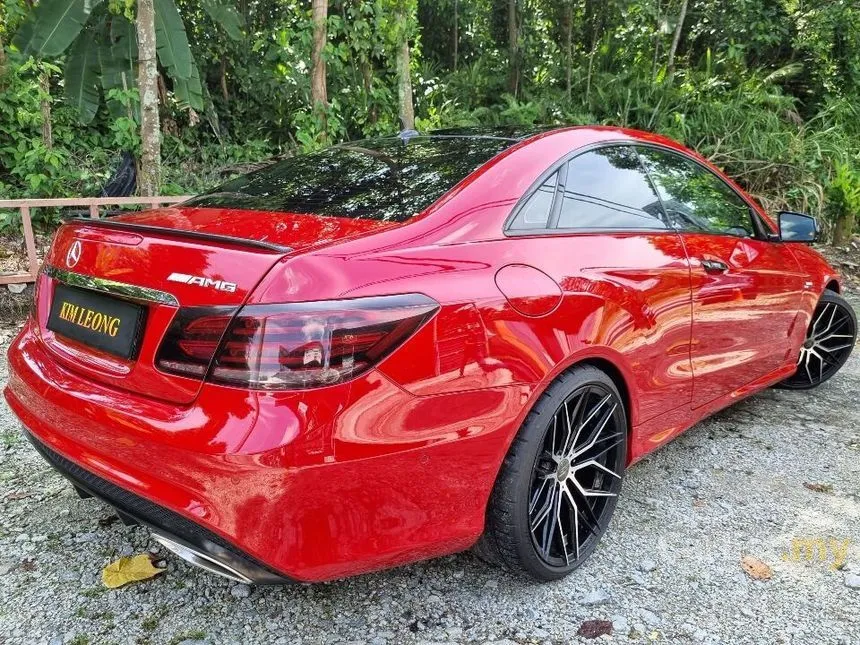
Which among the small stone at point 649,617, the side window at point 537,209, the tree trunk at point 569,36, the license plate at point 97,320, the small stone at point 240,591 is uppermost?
the tree trunk at point 569,36

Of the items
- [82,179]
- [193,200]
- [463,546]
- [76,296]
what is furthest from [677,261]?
[82,179]

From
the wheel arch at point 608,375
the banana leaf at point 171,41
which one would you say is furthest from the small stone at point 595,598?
the banana leaf at point 171,41

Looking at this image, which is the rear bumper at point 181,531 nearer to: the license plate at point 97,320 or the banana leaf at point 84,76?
the license plate at point 97,320

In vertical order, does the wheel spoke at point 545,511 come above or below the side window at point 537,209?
below

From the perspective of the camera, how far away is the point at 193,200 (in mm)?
2506

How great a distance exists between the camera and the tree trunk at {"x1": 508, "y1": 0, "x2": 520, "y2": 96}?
10819 mm

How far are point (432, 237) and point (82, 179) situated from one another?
719cm

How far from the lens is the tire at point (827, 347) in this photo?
3979 mm

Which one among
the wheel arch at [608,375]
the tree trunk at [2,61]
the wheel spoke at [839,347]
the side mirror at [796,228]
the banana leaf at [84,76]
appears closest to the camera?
the wheel arch at [608,375]

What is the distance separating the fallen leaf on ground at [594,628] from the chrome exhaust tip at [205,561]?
101cm

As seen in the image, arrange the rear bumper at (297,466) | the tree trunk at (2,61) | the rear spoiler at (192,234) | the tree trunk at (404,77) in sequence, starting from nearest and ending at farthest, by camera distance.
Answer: the rear bumper at (297,466) < the rear spoiler at (192,234) < the tree trunk at (404,77) < the tree trunk at (2,61)

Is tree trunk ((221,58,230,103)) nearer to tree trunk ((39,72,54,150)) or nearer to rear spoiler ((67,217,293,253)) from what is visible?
tree trunk ((39,72,54,150))

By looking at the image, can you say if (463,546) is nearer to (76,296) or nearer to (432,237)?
(432,237)

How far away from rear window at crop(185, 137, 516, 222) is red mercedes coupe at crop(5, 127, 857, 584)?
0.01 m
